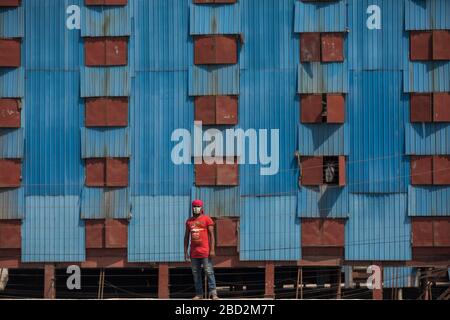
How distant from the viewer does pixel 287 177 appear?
23.5m

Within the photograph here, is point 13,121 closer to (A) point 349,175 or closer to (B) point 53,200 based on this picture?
(B) point 53,200

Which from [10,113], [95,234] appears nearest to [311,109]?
[95,234]

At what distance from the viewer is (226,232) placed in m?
23.6

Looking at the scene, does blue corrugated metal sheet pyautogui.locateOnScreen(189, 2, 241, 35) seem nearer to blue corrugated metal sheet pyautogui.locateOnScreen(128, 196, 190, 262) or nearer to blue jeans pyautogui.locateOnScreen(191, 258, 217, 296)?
blue corrugated metal sheet pyautogui.locateOnScreen(128, 196, 190, 262)

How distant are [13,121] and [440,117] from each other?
959 centimetres

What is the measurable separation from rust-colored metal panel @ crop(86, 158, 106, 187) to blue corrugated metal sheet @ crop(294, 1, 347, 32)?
17.6 feet

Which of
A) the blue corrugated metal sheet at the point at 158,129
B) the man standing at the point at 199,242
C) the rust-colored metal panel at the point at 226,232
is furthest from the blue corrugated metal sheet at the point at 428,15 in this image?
the man standing at the point at 199,242

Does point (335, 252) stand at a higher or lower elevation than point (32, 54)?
lower

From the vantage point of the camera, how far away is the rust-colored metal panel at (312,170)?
23.4m

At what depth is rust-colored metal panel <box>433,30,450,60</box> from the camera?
23219mm

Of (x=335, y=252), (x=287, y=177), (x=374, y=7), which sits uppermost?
(x=374, y=7)

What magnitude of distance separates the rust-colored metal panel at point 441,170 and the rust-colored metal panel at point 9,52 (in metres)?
9.66

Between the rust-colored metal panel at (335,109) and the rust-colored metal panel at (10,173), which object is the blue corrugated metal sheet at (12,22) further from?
the rust-colored metal panel at (335,109)

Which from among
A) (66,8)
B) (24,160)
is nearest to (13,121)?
(24,160)
